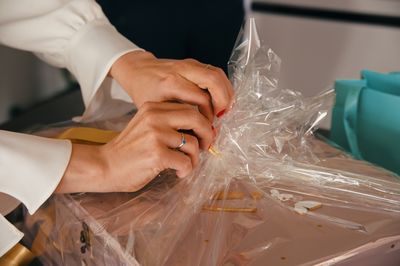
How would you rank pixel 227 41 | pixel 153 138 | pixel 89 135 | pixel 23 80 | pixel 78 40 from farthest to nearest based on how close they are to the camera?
pixel 23 80, pixel 227 41, pixel 78 40, pixel 89 135, pixel 153 138

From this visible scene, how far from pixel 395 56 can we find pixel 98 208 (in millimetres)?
1573

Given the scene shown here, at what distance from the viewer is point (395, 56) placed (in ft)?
6.02

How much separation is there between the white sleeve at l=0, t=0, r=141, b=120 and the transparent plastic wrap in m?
0.19

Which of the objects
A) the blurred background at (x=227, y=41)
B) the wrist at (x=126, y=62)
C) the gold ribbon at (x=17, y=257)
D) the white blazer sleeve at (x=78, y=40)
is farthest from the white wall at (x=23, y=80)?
the gold ribbon at (x=17, y=257)

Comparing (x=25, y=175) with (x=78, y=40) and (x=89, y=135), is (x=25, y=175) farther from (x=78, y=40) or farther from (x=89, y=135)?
(x=78, y=40)

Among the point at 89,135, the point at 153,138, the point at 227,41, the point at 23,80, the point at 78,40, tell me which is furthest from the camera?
the point at 23,80

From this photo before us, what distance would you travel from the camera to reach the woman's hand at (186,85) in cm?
58

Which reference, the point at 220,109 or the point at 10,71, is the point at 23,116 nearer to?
the point at 10,71

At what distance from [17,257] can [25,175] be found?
0.10 m

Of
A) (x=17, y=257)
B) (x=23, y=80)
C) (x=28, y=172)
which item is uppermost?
(x=28, y=172)

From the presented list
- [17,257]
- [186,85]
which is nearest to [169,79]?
[186,85]

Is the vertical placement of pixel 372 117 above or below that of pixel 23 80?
above

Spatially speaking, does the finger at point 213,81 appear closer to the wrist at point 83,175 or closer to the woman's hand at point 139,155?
the woman's hand at point 139,155

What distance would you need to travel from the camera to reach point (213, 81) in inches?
22.7
